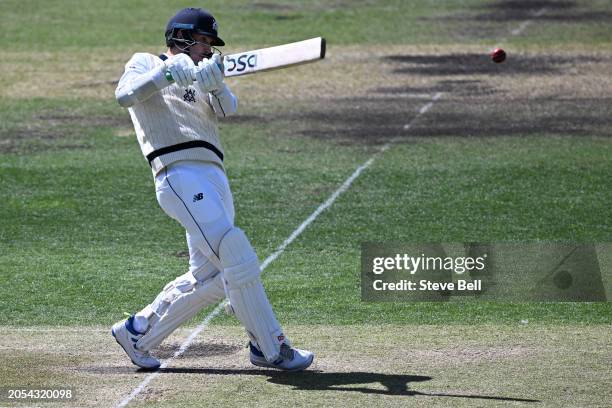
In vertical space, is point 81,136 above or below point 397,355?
above

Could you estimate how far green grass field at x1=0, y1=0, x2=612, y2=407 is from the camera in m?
7.73

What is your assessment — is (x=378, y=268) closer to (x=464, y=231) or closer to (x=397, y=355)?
(x=464, y=231)

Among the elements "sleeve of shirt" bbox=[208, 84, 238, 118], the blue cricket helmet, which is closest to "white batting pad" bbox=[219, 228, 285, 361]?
"sleeve of shirt" bbox=[208, 84, 238, 118]

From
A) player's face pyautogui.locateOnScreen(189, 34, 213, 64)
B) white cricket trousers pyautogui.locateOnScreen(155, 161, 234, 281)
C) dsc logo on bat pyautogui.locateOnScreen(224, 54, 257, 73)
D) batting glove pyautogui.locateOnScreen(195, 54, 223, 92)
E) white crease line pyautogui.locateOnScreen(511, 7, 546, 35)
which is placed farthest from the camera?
white crease line pyautogui.locateOnScreen(511, 7, 546, 35)

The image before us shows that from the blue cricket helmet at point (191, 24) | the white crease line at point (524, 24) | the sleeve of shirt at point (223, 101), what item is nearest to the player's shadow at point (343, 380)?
the sleeve of shirt at point (223, 101)

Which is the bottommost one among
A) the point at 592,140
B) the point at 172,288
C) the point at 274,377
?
the point at 274,377

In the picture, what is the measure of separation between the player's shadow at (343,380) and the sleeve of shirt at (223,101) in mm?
1638

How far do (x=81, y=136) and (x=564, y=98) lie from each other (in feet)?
22.1

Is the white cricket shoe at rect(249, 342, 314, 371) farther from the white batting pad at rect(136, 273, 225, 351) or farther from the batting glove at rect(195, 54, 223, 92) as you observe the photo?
the batting glove at rect(195, 54, 223, 92)

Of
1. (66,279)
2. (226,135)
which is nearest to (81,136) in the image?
(226,135)

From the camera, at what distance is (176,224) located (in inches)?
477

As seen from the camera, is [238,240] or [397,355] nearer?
[238,240]

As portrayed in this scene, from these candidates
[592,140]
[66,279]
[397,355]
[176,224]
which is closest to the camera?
[397,355]

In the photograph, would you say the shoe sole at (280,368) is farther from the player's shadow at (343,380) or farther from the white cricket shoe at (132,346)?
the white cricket shoe at (132,346)
